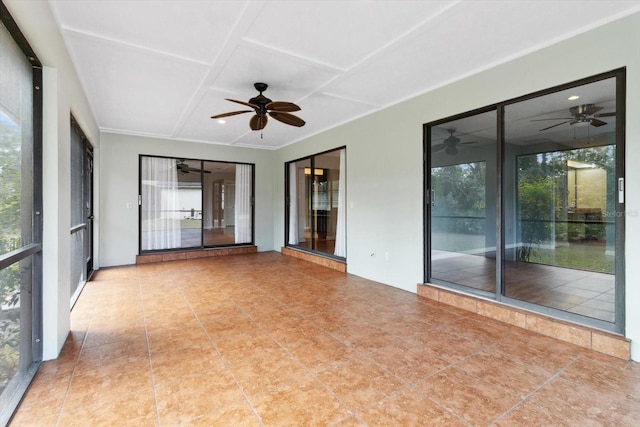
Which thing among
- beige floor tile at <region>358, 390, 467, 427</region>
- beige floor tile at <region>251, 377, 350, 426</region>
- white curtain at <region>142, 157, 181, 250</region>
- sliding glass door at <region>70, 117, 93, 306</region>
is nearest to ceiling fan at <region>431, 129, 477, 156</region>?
beige floor tile at <region>358, 390, 467, 427</region>

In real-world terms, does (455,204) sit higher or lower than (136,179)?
lower

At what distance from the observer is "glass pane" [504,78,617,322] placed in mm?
2561

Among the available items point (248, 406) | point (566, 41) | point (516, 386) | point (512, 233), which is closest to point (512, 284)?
point (512, 233)

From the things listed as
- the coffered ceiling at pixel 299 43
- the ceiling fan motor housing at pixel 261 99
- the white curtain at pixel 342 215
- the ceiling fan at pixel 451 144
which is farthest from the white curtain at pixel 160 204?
the ceiling fan at pixel 451 144

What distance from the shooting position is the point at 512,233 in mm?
3293

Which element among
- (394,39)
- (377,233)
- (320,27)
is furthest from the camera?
(377,233)

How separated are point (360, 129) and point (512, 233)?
8.89ft

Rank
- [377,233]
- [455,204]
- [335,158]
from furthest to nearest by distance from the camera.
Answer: [335,158] → [377,233] → [455,204]

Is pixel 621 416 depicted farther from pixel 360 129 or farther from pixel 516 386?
pixel 360 129

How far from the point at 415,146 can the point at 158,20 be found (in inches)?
121

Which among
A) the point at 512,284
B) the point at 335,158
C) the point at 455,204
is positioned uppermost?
the point at 335,158

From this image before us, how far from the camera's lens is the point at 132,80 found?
3.45 meters

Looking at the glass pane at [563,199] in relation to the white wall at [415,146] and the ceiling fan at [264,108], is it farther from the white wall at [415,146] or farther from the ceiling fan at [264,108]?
the ceiling fan at [264,108]

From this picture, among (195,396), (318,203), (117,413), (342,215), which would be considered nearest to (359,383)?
(195,396)
